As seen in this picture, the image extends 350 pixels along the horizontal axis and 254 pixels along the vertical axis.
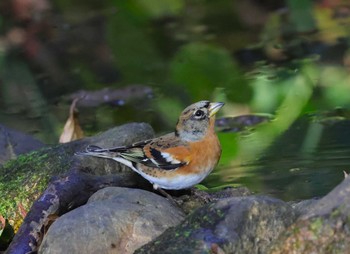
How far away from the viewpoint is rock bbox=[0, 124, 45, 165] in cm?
802

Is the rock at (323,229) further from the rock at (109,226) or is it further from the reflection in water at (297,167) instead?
the reflection in water at (297,167)

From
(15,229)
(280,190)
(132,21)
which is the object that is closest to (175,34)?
(132,21)

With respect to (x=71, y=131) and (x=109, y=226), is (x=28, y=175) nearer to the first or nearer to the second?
(x=109, y=226)

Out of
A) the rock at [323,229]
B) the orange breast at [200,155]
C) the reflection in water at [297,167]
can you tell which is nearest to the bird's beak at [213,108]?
the orange breast at [200,155]

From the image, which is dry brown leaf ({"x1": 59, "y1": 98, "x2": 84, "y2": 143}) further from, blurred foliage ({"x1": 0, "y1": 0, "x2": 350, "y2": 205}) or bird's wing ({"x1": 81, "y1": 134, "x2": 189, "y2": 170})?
bird's wing ({"x1": 81, "y1": 134, "x2": 189, "y2": 170})

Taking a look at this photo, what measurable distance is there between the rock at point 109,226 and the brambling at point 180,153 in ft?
2.11

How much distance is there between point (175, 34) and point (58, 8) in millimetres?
2886

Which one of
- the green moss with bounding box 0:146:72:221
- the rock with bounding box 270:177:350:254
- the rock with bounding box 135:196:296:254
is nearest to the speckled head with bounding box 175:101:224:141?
the green moss with bounding box 0:146:72:221

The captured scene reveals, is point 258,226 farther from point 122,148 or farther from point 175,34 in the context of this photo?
point 175,34

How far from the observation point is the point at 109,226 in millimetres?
5418

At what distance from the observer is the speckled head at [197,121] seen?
655cm

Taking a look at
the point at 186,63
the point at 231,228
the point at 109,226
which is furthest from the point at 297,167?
the point at 186,63

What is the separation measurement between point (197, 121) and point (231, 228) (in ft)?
5.75

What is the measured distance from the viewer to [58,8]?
15758mm
